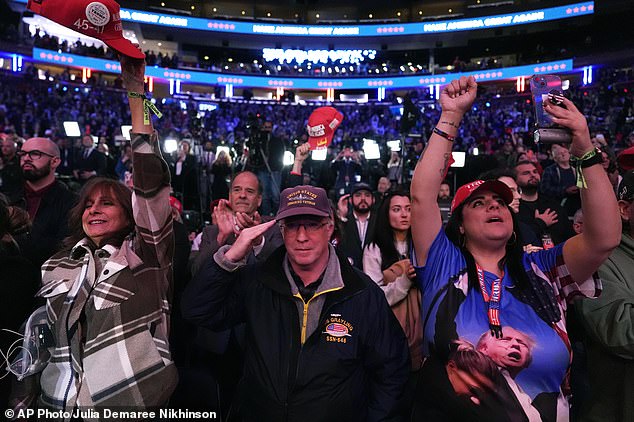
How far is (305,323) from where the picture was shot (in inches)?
79.7

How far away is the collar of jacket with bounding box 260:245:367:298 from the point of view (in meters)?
2.07

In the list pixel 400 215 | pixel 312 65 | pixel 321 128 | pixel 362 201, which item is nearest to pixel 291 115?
pixel 312 65

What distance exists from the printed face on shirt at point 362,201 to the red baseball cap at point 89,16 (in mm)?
3532

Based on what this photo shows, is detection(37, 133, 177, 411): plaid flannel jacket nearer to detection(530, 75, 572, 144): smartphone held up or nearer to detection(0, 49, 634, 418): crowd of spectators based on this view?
detection(0, 49, 634, 418): crowd of spectators

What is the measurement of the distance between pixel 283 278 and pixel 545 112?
1.20 m

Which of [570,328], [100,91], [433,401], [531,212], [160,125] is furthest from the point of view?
[100,91]

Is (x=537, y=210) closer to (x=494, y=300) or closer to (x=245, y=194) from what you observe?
(x=245, y=194)

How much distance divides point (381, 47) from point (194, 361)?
3781 centimetres

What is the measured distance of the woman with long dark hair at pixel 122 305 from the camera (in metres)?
1.88

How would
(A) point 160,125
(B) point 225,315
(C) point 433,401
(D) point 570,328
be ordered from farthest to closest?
(A) point 160,125
(D) point 570,328
(B) point 225,315
(C) point 433,401

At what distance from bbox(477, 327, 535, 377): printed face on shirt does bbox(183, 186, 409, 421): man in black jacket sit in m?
0.44

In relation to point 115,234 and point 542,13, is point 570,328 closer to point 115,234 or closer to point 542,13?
point 115,234

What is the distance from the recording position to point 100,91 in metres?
26.4

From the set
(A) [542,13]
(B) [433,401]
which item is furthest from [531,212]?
(A) [542,13]
